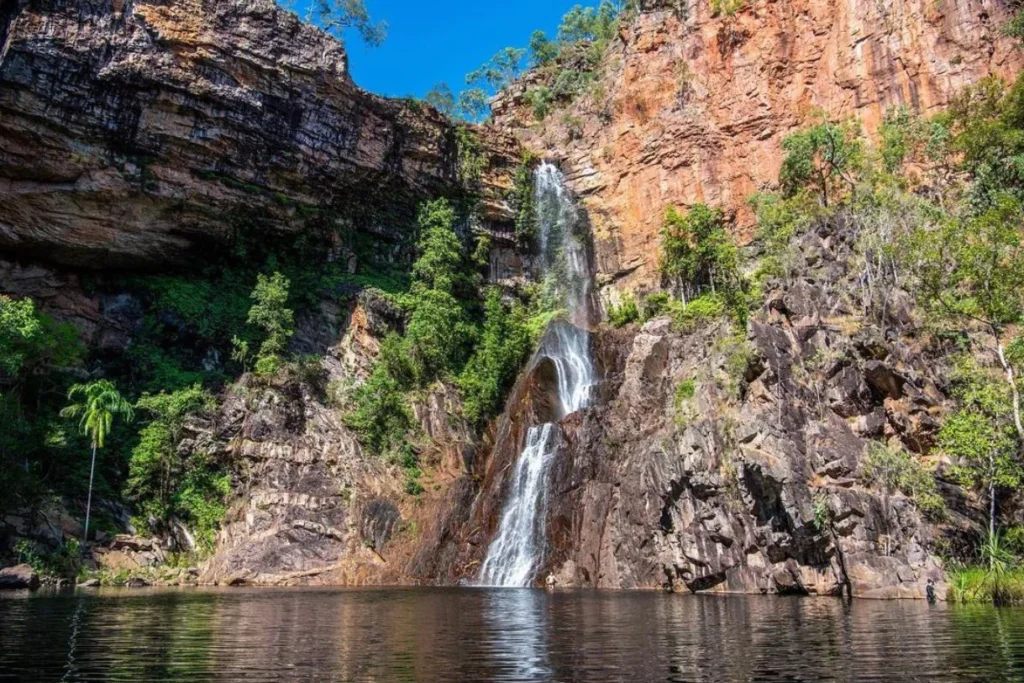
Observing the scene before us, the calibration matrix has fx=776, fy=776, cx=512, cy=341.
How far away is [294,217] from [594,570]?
26711mm

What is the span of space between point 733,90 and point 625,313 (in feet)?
50.7

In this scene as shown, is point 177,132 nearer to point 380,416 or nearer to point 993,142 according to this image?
point 380,416

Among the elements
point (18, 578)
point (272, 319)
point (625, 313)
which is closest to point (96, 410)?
point (272, 319)

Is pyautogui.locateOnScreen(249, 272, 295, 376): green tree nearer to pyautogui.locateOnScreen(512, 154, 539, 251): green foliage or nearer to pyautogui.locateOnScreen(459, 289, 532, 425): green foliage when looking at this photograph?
pyautogui.locateOnScreen(459, 289, 532, 425): green foliage

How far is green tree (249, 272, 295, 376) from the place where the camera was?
133 ft

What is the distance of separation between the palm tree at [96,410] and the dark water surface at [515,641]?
1526cm

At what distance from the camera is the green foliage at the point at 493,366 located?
40.9 m

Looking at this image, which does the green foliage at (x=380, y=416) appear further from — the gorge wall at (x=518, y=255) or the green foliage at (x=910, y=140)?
the green foliage at (x=910, y=140)

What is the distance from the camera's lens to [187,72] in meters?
37.9

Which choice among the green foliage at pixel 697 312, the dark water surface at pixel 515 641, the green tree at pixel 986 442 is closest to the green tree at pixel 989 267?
the green tree at pixel 986 442

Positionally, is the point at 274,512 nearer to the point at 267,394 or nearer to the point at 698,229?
the point at 267,394

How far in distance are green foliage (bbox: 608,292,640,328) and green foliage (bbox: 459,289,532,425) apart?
4.90m

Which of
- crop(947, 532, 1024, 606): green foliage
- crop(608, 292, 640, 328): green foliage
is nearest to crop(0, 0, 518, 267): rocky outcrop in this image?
crop(608, 292, 640, 328): green foliage

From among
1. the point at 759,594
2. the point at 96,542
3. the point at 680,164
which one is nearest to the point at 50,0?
the point at 96,542
